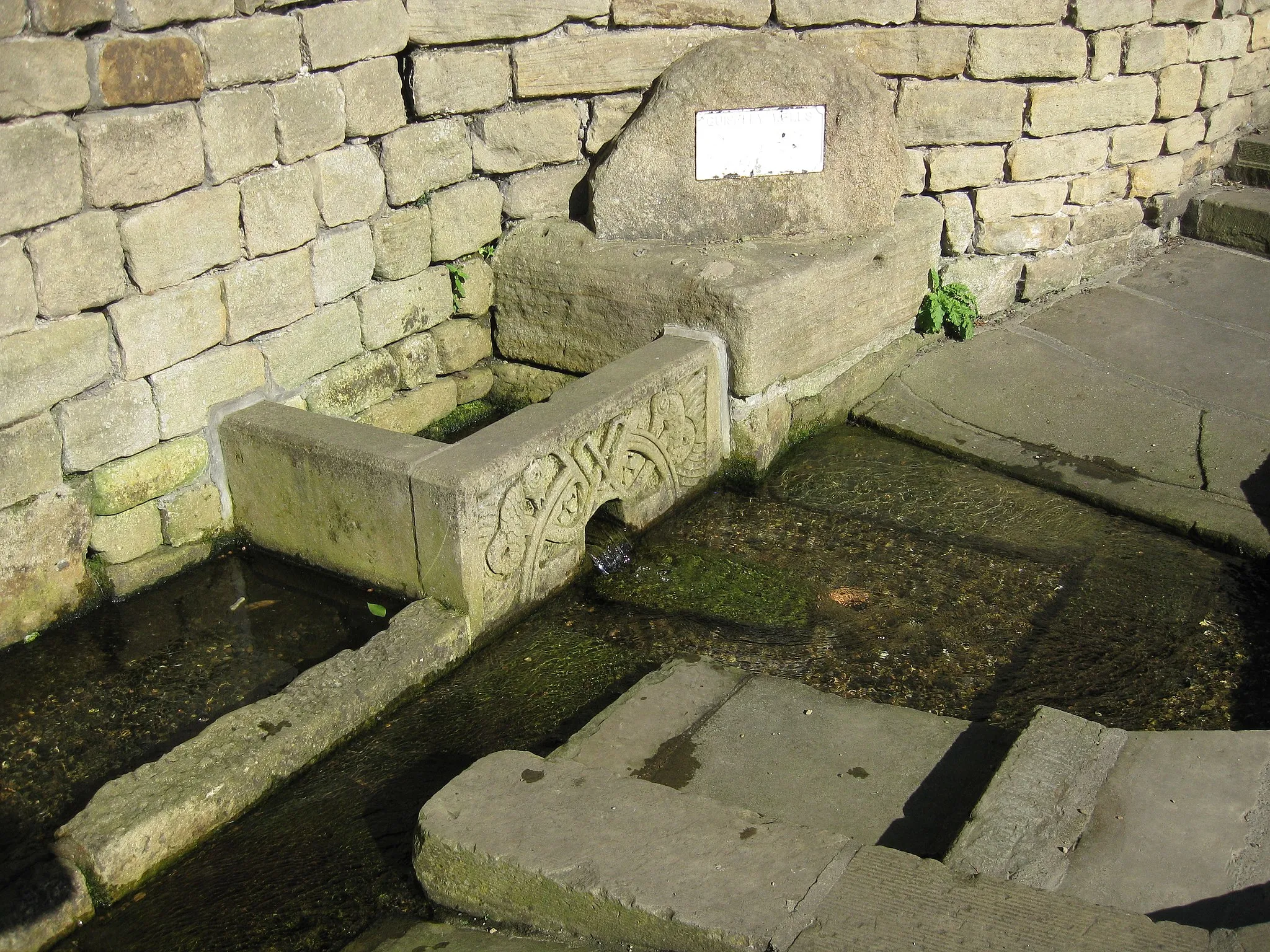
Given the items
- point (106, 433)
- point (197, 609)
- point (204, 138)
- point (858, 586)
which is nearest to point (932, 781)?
point (858, 586)

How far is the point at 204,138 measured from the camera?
3998mm

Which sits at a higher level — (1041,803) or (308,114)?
(308,114)

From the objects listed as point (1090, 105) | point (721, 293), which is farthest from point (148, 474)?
point (1090, 105)

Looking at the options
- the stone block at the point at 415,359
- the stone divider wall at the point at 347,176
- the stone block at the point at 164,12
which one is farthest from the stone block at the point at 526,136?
the stone block at the point at 164,12

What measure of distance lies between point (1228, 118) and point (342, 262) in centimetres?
514

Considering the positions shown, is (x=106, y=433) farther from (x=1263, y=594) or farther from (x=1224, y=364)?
(x=1224, y=364)

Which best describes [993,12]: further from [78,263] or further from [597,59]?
[78,263]

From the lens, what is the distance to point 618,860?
250cm

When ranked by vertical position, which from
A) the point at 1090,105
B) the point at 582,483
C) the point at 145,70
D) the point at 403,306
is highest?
the point at 145,70

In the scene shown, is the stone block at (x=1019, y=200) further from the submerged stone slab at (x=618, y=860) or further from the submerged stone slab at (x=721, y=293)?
the submerged stone slab at (x=618, y=860)

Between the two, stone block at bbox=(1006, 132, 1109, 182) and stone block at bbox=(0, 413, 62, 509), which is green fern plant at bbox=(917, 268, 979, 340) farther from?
stone block at bbox=(0, 413, 62, 509)

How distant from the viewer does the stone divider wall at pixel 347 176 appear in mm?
3699

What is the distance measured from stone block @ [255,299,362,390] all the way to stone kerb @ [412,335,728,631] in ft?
3.32

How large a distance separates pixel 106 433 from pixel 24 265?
61 centimetres
